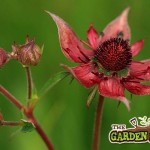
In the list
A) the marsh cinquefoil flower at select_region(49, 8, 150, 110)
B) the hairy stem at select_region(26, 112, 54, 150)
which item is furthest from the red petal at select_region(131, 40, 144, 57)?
the hairy stem at select_region(26, 112, 54, 150)

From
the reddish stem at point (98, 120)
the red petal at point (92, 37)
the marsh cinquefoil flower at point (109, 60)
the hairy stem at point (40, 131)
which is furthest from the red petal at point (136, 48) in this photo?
the hairy stem at point (40, 131)

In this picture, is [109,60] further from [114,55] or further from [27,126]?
[27,126]

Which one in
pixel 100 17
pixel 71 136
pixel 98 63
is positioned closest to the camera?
pixel 98 63

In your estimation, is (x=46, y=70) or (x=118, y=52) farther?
(x=46, y=70)

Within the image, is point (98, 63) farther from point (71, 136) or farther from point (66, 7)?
point (66, 7)

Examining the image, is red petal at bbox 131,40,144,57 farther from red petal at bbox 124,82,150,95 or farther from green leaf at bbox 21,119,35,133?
green leaf at bbox 21,119,35,133

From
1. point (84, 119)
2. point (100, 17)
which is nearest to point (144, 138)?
point (84, 119)
